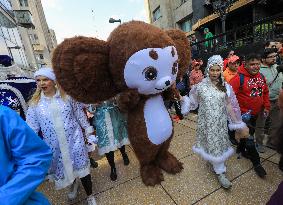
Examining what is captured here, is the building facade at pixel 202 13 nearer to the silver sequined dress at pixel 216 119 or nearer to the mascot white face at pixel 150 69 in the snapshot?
the silver sequined dress at pixel 216 119

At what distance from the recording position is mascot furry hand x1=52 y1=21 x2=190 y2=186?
177 centimetres

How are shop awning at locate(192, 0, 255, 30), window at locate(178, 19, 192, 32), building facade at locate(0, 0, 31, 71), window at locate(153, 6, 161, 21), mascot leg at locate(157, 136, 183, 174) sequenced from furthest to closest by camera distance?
window at locate(153, 6, 161, 21)
window at locate(178, 19, 192, 32)
shop awning at locate(192, 0, 255, 30)
building facade at locate(0, 0, 31, 71)
mascot leg at locate(157, 136, 183, 174)

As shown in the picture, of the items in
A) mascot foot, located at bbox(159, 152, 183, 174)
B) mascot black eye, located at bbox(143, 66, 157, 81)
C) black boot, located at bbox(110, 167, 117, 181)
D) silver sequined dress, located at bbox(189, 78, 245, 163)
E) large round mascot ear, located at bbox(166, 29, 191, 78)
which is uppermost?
large round mascot ear, located at bbox(166, 29, 191, 78)

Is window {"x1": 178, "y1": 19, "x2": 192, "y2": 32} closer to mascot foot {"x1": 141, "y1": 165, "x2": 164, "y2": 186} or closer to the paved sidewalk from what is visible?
the paved sidewalk

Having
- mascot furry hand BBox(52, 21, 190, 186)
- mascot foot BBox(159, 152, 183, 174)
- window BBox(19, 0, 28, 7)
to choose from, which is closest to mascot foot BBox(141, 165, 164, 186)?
mascot foot BBox(159, 152, 183, 174)

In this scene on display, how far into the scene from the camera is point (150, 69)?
5.98 feet

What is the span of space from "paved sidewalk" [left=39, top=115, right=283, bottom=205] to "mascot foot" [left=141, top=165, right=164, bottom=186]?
40 cm

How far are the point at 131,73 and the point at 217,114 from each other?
1.27 meters

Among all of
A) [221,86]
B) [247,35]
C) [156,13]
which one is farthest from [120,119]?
[156,13]

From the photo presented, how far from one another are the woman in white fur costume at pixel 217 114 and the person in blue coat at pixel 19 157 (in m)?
1.78

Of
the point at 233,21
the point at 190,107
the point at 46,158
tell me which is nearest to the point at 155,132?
the point at 190,107

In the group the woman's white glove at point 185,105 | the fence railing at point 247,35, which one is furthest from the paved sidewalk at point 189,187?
the fence railing at point 247,35

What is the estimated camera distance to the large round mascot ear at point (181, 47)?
224 cm

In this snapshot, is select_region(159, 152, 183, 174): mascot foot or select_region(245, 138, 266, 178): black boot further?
select_region(245, 138, 266, 178): black boot
